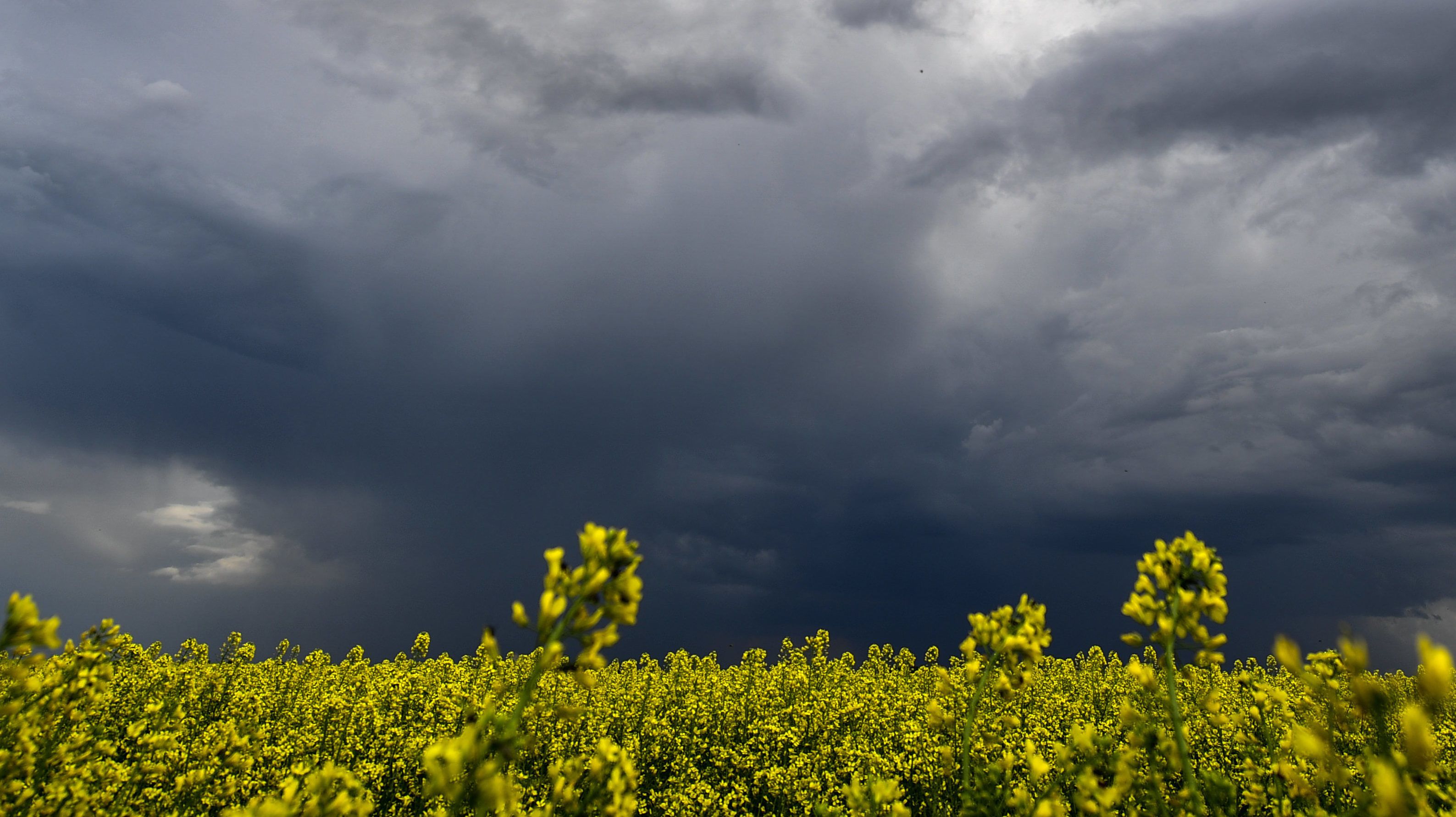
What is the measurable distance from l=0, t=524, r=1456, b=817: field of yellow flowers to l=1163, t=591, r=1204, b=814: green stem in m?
0.03

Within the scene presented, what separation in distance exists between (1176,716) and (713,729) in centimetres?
1838

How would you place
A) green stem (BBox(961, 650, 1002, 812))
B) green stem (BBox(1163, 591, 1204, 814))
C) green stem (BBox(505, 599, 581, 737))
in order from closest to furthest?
green stem (BBox(505, 599, 581, 737)) < green stem (BBox(1163, 591, 1204, 814)) < green stem (BBox(961, 650, 1002, 812))

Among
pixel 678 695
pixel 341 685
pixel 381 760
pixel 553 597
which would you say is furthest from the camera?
pixel 678 695

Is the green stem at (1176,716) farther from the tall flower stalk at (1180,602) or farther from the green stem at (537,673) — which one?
the green stem at (537,673)

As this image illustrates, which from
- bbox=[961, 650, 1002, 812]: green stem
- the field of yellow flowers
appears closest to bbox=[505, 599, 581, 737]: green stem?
→ the field of yellow flowers

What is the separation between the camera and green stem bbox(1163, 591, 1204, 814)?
14.5ft

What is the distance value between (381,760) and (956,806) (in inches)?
586

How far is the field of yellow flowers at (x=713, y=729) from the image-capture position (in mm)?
3771

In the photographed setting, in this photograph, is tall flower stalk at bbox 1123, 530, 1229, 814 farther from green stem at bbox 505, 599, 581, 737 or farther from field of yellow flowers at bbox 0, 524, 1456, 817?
green stem at bbox 505, 599, 581, 737

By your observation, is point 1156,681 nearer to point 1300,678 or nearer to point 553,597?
point 1300,678

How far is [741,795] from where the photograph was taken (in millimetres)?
15633

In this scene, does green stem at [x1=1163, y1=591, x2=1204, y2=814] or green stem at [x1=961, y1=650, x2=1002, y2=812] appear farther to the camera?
green stem at [x1=961, y1=650, x2=1002, y2=812]

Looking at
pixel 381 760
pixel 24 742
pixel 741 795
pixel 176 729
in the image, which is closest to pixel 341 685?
pixel 381 760

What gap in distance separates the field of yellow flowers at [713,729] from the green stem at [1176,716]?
0.10ft
